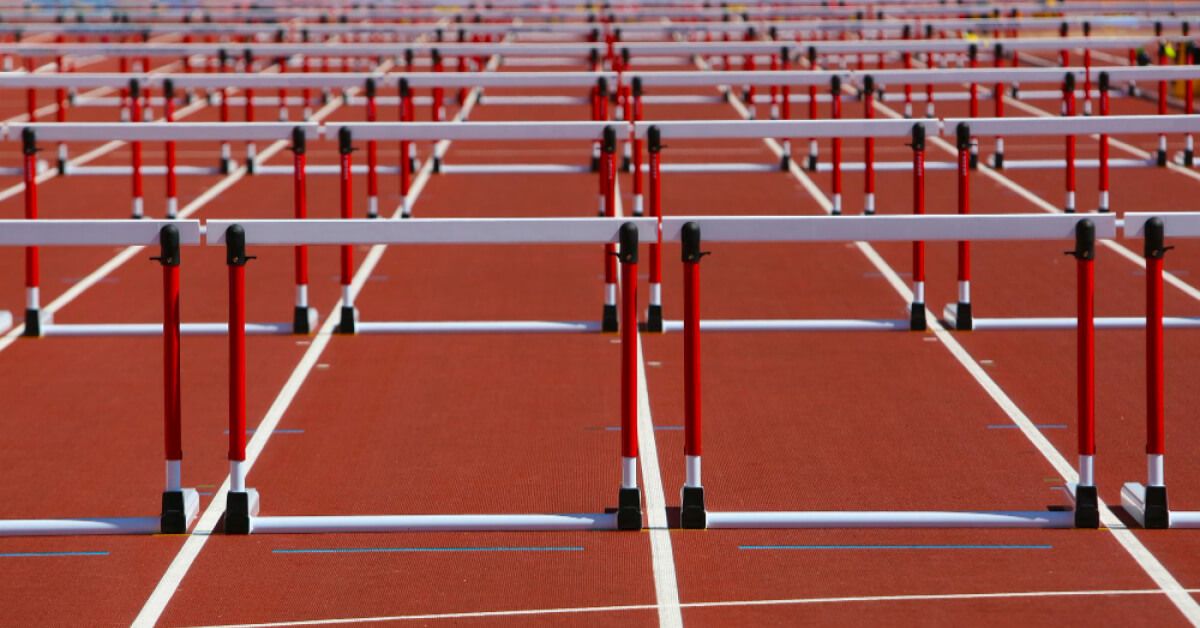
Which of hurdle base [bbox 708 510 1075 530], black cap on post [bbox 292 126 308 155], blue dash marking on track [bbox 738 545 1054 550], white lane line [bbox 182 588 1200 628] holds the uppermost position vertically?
black cap on post [bbox 292 126 308 155]

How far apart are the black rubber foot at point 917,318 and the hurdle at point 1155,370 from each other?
4.15 m

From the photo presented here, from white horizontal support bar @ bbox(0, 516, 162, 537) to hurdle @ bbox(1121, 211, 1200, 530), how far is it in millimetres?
3950

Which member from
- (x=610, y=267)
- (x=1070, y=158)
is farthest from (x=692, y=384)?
(x=1070, y=158)

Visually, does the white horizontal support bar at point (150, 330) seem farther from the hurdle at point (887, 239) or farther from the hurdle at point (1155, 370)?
the hurdle at point (1155, 370)

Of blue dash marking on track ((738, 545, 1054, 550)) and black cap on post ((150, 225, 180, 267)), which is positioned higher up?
black cap on post ((150, 225, 180, 267))

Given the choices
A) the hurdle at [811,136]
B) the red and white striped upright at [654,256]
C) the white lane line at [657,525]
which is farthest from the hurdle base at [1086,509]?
the red and white striped upright at [654,256]

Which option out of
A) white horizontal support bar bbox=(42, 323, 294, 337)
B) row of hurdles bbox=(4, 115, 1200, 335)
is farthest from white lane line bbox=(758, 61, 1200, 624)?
white horizontal support bar bbox=(42, 323, 294, 337)

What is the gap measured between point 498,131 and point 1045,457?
4656 mm

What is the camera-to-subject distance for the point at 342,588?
7.23 meters

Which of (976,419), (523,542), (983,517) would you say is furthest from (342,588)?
(976,419)

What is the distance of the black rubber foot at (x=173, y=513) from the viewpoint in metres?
7.92

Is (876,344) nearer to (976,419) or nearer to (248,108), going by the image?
(976,419)

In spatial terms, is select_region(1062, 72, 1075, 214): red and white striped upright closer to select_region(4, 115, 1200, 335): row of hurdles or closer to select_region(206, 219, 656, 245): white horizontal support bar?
select_region(4, 115, 1200, 335): row of hurdles

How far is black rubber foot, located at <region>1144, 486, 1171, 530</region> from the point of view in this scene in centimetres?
789
